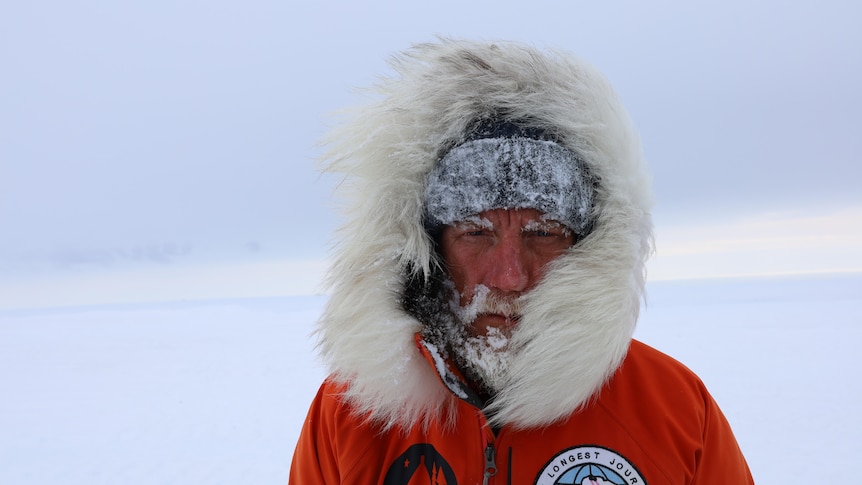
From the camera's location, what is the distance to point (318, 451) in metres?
1.35

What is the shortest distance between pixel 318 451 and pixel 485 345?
518mm

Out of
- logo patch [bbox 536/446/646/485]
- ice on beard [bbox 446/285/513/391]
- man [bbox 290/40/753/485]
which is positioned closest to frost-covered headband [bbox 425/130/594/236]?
man [bbox 290/40/753/485]

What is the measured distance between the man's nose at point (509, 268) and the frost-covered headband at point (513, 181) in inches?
3.8

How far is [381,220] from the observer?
133 cm

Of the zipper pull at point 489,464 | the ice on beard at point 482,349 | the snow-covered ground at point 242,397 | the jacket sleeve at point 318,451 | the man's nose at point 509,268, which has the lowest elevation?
the snow-covered ground at point 242,397

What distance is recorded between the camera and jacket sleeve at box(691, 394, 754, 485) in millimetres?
1187

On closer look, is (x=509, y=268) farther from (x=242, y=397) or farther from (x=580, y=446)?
(x=242, y=397)

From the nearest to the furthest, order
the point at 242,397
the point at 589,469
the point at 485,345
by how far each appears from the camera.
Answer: the point at 589,469
the point at 485,345
the point at 242,397

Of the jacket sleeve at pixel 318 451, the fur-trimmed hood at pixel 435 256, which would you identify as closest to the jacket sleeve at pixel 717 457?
the fur-trimmed hood at pixel 435 256

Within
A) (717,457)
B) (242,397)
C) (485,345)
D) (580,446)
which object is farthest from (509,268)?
(242,397)

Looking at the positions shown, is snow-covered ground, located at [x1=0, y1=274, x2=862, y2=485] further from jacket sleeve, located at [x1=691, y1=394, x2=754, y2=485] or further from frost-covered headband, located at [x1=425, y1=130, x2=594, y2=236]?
jacket sleeve, located at [x1=691, y1=394, x2=754, y2=485]

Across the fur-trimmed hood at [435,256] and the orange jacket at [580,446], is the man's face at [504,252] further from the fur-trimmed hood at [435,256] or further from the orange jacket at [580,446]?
the orange jacket at [580,446]

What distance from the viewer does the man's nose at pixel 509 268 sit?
1.23 meters

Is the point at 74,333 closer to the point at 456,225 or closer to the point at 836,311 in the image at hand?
the point at 456,225
